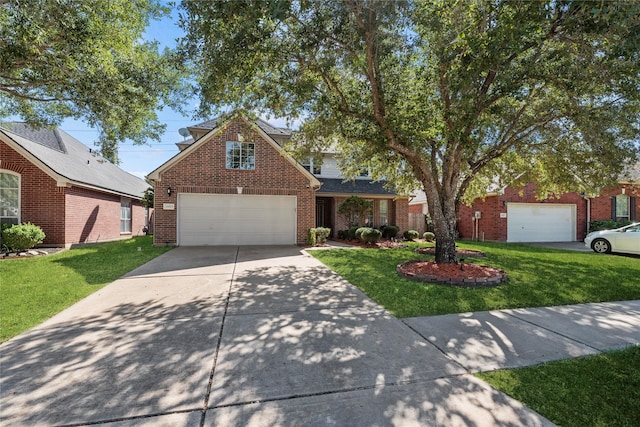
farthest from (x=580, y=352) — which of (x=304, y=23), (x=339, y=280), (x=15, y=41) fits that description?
(x=15, y=41)

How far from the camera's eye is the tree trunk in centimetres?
785

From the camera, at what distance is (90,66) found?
7082 millimetres

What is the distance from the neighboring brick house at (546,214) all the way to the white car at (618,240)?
404cm

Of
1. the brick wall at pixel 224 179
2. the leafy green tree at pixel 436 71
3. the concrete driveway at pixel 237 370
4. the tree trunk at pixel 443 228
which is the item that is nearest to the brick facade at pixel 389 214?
the brick wall at pixel 224 179

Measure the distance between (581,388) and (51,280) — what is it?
906cm

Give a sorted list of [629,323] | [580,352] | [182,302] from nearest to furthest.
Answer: [580,352] → [629,323] → [182,302]

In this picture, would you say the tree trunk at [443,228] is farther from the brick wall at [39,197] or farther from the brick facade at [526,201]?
the brick wall at [39,197]

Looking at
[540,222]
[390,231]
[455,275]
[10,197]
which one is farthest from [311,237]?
[540,222]

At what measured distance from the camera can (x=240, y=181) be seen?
43.2 ft

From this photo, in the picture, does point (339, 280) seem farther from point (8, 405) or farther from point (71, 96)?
point (71, 96)

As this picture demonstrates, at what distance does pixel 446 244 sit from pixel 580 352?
4435 millimetres

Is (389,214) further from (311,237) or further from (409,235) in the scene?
(311,237)

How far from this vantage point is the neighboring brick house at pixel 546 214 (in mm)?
16828

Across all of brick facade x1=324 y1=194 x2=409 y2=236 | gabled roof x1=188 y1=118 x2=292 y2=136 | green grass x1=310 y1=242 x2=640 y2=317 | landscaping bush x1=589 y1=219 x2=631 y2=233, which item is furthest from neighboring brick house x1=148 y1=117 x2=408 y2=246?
landscaping bush x1=589 y1=219 x2=631 y2=233
